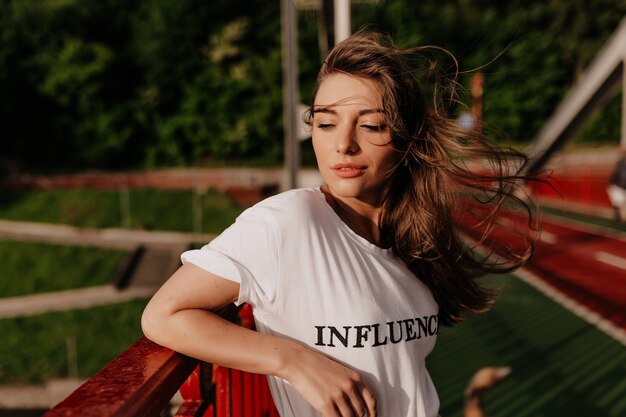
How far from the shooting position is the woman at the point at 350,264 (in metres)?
1.16

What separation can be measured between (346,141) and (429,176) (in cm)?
39

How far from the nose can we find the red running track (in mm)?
3187

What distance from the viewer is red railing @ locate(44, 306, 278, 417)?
88 centimetres

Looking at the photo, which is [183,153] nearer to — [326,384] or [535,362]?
[535,362]

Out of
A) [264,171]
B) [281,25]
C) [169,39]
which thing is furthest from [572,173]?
[169,39]

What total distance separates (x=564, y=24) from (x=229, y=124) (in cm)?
1996

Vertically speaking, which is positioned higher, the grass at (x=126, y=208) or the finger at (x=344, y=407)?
the finger at (x=344, y=407)

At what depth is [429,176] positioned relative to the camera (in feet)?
5.57

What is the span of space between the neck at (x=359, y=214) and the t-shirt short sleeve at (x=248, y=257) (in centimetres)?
29

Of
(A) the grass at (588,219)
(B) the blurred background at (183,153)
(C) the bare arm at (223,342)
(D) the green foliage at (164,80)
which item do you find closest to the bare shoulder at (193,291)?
(C) the bare arm at (223,342)

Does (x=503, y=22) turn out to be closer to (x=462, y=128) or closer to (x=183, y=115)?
(x=183, y=115)

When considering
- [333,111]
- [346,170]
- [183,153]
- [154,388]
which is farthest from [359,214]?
[183,153]

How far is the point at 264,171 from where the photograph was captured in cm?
2633

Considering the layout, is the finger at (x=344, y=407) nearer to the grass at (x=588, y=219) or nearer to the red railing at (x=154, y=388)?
the red railing at (x=154, y=388)
